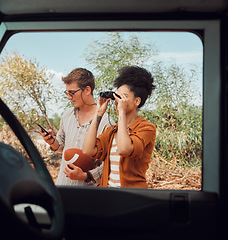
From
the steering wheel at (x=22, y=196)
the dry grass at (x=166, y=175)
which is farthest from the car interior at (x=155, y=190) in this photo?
the dry grass at (x=166, y=175)

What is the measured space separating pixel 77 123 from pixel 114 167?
2.12ft

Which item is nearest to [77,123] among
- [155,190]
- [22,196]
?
[155,190]

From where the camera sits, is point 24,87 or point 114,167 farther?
point 24,87

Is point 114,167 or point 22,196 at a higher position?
point 114,167

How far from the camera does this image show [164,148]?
9.93 feet

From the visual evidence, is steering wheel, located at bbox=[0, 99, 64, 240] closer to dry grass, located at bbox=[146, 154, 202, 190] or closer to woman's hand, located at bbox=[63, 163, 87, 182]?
woman's hand, located at bbox=[63, 163, 87, 182]

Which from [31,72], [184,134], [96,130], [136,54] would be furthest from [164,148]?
[31,72]

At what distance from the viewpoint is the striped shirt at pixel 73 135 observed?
7.21 ft

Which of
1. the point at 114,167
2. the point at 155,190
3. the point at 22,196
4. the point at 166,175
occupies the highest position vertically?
the point at 166,175

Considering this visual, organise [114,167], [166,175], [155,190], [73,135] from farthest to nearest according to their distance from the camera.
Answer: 1. [166,175]
2. [73,135]
3. [114,167]
4. [155,190]

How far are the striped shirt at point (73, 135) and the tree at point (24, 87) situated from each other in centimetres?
90

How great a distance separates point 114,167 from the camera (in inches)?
72.1

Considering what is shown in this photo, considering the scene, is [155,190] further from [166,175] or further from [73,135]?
[166,175]

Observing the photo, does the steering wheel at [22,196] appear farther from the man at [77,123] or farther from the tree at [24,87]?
the tree at [24,87]
